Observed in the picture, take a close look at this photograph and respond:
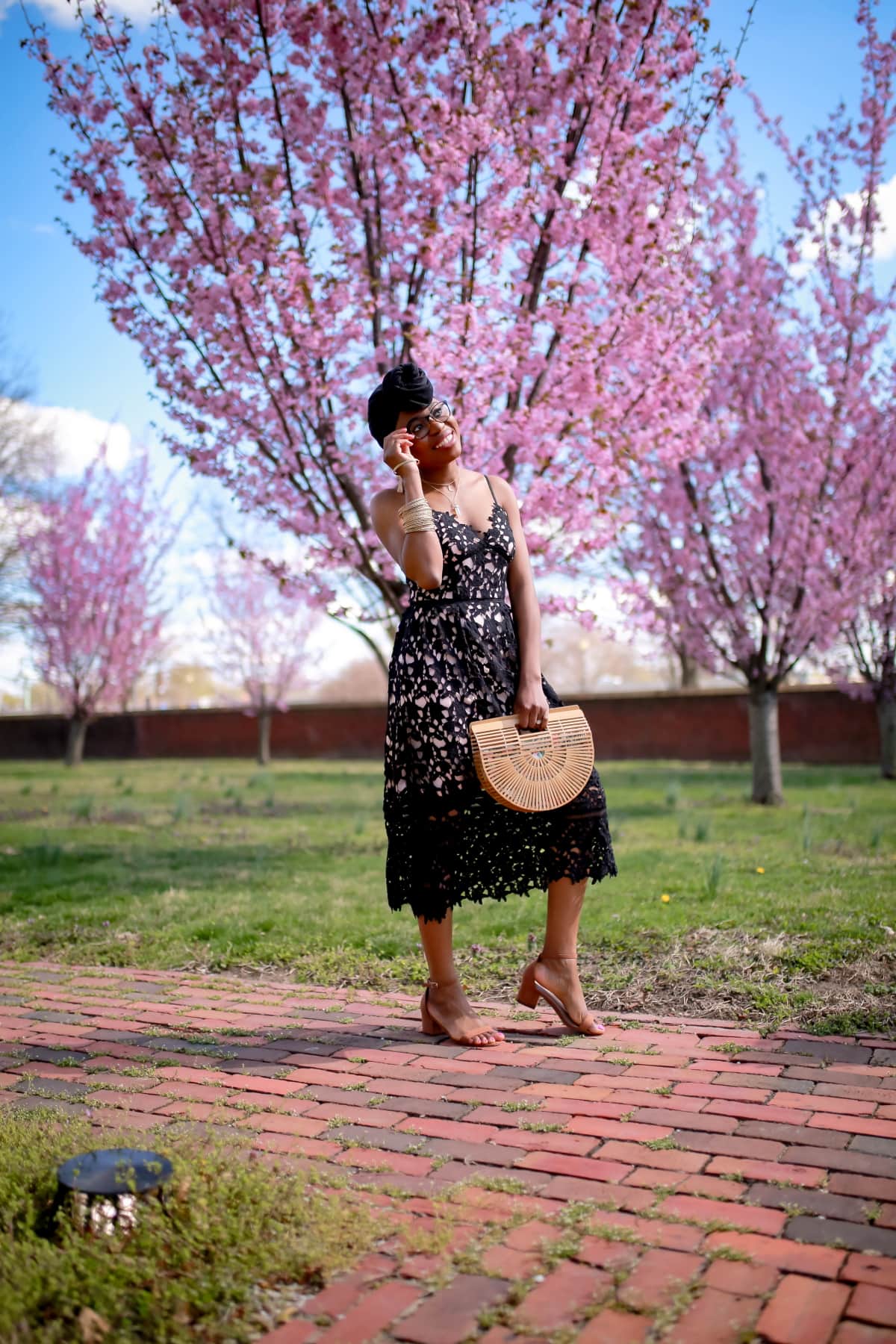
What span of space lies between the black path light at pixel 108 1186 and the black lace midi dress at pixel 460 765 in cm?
149

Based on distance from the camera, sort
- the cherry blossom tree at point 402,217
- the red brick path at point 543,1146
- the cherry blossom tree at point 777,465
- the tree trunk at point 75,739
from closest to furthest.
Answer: the red brick path at point 543,1146
the cherry blossom tree at point 402,217
the cherry blossom tree at point 777,465
the tree trunk at point 75,739

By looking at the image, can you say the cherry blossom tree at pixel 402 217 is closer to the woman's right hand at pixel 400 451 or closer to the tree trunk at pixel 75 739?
the woman's right hand at pixel 400 451

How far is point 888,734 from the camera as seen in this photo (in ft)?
51.7

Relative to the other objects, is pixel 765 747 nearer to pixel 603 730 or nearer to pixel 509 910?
pixel 509 910

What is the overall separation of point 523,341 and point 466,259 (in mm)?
704

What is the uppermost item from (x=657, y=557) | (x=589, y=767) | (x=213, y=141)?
(x=213, y=141)

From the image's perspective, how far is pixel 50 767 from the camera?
77.0 ft

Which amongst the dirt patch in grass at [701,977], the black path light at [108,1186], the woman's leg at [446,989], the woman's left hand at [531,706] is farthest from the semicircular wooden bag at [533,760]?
the black path light at [108,1186]

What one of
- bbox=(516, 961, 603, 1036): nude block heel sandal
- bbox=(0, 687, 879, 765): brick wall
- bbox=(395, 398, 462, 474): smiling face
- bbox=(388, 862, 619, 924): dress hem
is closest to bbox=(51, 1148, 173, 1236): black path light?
bbox=(388, 862, 619, 924): dress hem

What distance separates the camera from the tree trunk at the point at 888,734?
→ 1566 centimetres

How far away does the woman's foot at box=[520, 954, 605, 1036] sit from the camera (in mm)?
3537

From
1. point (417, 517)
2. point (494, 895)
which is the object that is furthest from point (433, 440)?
point (494, 895)

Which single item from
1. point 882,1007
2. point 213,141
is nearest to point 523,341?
point 213,141

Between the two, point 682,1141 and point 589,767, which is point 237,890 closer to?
point 589,767
